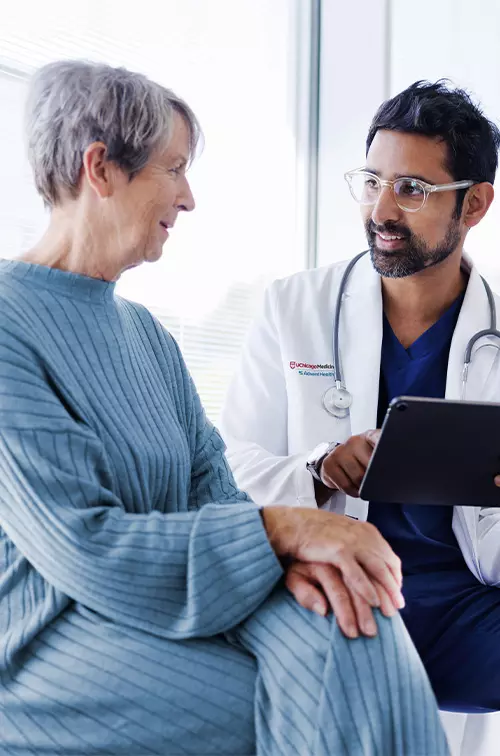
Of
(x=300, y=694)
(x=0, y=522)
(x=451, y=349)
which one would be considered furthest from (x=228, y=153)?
(x=300, y=694)

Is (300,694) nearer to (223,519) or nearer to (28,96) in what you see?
(223,519)

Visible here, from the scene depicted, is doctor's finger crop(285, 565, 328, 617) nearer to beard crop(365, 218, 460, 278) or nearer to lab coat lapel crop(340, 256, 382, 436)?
lab coat lapel crop(340, 256, 382, 436)

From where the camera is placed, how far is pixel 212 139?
8.65ft

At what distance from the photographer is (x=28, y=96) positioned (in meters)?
1.23

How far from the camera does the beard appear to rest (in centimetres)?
186

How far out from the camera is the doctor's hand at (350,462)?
1514 mm

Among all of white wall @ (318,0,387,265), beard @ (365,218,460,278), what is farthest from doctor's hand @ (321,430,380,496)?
white wall @ (318,0,387,265)

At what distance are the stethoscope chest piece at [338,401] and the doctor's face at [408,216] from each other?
29cm

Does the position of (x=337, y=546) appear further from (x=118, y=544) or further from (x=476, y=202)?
(x=476, y=202)

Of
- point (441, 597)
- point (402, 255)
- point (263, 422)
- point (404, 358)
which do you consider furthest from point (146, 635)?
point (402, 255)

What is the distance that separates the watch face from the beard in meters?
0.45

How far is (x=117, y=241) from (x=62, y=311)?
0.13 meters

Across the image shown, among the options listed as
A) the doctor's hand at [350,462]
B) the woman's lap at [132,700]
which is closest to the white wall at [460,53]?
the doctor's hand at [350,462]

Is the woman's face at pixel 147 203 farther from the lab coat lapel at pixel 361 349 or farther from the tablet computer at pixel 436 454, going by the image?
the lab coat lapel at pixel 361 349
